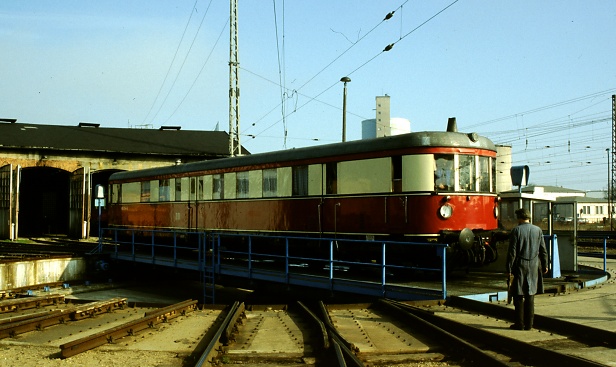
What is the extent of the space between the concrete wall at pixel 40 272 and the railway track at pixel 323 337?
829 centimetres

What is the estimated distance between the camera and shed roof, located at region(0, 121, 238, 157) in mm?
38303

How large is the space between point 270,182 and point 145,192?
855 centimetres

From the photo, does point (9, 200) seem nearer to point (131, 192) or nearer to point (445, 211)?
point (131, 192)

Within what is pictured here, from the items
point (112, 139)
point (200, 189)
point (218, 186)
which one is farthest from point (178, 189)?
point (112, 139)

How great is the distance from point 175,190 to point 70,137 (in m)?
22.1

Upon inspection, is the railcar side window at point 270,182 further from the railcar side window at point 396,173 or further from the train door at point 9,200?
the train door at point 9,200

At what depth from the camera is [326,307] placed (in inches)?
430

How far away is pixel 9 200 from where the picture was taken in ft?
111

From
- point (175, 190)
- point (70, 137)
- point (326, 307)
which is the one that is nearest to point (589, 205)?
point (70, 137)

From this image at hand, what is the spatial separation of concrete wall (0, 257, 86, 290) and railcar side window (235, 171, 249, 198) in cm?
743

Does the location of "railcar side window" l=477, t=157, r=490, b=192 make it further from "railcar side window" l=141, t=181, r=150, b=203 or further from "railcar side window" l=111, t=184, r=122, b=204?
"railcar side window" l=111, t=184, r=122, b=204

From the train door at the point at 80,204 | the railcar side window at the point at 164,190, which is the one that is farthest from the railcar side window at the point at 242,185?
the train door at the point at 80,204

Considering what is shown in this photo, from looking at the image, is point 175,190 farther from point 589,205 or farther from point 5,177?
point 589,205

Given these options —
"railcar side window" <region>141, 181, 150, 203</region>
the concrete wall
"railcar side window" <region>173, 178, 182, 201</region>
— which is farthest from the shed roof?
"railcar side window" <region>173, 178, 182, 201</region>
